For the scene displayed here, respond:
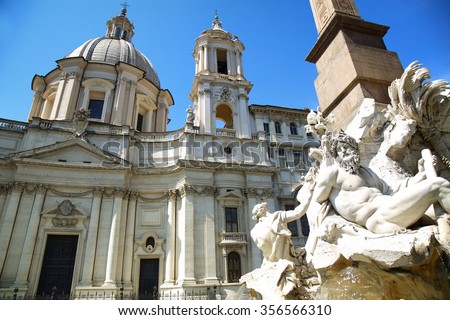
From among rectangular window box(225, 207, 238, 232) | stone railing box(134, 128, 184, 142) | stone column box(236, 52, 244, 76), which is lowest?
rectangular window box(225, 207, 238, 232)

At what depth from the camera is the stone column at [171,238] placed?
59.9 ft

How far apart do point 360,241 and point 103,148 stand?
21.5 metres

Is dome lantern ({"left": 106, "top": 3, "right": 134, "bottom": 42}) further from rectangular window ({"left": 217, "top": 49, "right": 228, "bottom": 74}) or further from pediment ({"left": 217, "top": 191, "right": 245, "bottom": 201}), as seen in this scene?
pediment ({"left": 217, "top": 191, "right": 245, "bottom": 201})

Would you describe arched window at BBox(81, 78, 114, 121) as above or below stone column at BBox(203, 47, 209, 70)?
below

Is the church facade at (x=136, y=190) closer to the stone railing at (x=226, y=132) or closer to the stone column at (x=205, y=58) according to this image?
the stone railing at (x=226, y=132)

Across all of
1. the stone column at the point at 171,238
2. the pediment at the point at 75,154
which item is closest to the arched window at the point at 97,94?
the pediment at the point at 75,154

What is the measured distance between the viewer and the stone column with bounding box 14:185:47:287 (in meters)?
16.4

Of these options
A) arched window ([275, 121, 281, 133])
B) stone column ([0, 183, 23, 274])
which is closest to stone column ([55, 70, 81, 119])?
stone column ([0, 183, 23, 274])

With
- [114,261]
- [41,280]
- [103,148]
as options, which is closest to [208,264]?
[114,261]

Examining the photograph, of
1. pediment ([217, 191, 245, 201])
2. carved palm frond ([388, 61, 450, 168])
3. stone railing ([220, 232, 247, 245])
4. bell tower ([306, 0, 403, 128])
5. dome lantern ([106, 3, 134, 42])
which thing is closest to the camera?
carved palm frond ([388, 61, 450, 168])

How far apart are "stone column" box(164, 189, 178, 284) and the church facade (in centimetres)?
7

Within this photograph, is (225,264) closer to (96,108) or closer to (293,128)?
(293,128)

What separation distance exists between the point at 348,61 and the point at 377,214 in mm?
4071

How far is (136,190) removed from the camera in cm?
2086
